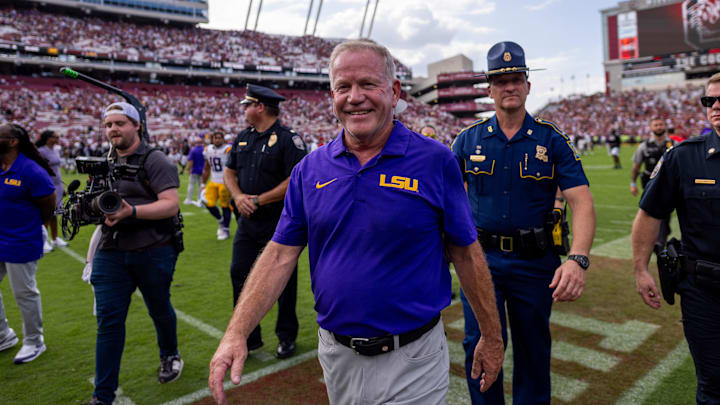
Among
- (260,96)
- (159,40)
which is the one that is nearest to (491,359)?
(260,96)

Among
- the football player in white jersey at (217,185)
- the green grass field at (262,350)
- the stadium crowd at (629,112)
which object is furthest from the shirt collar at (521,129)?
the stadium crowd at (629,112)

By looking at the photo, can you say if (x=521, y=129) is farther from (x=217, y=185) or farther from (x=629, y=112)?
(x=629, y=112)

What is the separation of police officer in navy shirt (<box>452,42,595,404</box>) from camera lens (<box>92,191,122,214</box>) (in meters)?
2.29

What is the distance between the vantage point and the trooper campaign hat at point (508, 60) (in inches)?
112

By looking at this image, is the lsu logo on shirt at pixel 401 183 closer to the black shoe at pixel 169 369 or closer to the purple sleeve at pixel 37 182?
the black shoe at pixel 169 369

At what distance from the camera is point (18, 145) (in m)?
4.14

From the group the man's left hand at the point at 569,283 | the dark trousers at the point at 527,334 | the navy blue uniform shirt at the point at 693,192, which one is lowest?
the dark trousers at the point at 527,334

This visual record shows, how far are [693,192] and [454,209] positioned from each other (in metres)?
1.51

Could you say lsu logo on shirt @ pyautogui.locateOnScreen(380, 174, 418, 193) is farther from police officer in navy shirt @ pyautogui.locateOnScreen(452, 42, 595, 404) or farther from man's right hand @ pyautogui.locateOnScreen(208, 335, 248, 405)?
police officer in navy shirt @ pyautogui.locateOnScreen(452, 42, 595, 404)

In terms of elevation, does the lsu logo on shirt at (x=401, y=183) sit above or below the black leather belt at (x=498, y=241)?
above

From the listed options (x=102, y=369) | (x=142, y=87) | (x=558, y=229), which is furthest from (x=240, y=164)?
(x=142, y=87)

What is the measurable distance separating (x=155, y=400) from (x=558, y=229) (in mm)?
3063

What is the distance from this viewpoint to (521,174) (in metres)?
2.86

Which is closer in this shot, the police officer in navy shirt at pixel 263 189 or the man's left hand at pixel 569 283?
the man's left hand at pixel 569 283
